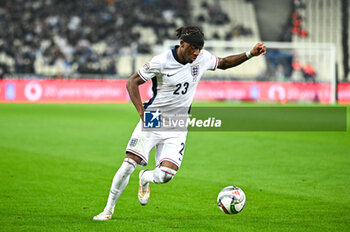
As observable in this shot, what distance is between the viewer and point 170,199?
27.1 feet

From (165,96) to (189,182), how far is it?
311cm

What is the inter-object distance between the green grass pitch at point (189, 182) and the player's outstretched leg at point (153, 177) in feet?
0.74

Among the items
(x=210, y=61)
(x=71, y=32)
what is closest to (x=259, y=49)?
(x=210, y=61)

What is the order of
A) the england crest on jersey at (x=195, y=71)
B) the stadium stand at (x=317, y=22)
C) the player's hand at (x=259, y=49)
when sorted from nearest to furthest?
the england crest on jersey at (x=195, y=71), the player's hand at (x=259, y=49), the stadium stand at (x=317, y=22)

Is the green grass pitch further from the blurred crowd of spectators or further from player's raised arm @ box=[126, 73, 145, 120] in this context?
the blurred crowd of spectators

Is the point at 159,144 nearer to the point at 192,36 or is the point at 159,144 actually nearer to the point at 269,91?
the point at 192,36

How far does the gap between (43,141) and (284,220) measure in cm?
951

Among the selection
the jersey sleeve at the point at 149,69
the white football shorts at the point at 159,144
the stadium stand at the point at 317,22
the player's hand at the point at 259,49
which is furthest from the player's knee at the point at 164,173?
the stadium stand at the point at 317,22

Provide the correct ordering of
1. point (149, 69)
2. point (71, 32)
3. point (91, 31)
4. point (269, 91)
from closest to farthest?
1. point (149, 69)
2. point (269, 91)
3. point (71, 32)
4. point (91, 31)

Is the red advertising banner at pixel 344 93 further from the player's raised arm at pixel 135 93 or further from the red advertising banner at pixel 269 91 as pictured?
the player's raised arm at pixel 135 93

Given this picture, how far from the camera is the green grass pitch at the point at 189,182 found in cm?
679

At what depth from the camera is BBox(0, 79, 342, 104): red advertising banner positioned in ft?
107

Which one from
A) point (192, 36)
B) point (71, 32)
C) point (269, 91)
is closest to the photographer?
point (192, 36)

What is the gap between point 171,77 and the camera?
22.4ft
